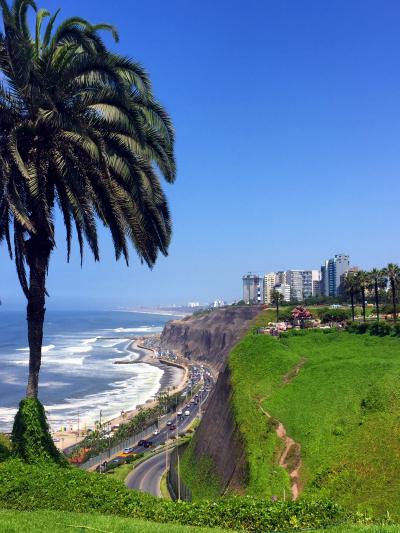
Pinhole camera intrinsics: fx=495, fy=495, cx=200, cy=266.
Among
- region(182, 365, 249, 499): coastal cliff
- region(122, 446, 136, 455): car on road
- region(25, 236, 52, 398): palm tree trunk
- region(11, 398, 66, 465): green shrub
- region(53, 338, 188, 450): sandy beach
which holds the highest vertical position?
region(25, 236, 52, 398): palm tree trunk

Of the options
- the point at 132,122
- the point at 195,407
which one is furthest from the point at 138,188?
the point at 195,407

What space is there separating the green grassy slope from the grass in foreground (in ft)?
49.4

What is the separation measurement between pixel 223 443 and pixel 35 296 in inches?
1114

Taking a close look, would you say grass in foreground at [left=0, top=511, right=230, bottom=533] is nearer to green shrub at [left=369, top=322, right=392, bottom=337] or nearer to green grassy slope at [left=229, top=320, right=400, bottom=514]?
green grassy slope at [left=229, top=320, right=400, bottom=514]

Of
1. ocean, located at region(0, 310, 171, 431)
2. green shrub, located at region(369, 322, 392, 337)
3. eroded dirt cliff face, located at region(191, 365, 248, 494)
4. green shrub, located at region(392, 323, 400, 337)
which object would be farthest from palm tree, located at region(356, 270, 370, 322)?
ocean, located at region(0, 310, 171, 431)

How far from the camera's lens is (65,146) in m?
12.9

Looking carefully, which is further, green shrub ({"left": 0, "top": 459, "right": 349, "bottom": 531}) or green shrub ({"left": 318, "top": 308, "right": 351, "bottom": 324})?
green shrub ({"left": 318, "top": 308, "right": 351, "bottom": 324})

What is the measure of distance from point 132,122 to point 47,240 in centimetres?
394

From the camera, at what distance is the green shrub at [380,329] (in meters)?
51.1

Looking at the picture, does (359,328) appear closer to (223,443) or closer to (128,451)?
(223,443)

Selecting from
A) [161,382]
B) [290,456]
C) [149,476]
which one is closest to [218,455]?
[290,456]

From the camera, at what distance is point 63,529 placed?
955 centimetres

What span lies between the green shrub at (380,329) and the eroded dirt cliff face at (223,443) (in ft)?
55.5

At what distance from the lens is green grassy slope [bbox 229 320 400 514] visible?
1001 inches
